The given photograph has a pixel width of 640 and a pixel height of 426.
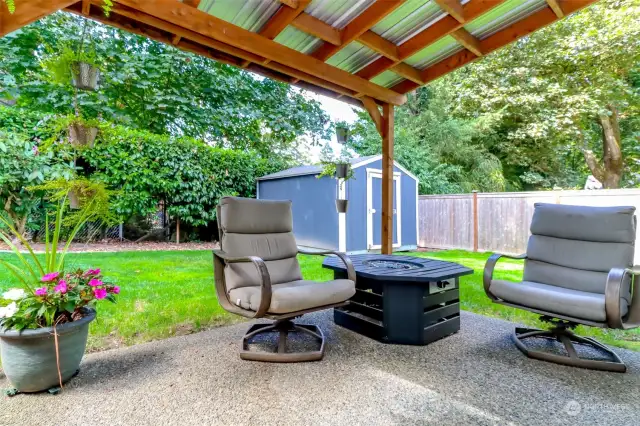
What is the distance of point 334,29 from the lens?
2.82 m

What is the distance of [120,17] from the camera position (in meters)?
2.52

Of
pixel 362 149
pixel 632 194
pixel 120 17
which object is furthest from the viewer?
pixel 362 149

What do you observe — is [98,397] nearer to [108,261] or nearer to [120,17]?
[120,17]

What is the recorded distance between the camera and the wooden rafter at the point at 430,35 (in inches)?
96.3

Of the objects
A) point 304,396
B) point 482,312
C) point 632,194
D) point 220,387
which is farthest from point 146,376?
point 632,194

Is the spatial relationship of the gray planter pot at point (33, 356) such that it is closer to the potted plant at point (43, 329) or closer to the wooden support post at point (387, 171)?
the potted plant at point (43, 329)

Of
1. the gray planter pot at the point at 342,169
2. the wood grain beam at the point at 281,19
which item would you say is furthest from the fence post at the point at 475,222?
the wood grain beam at the point at 281,19

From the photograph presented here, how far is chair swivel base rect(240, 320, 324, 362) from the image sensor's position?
2.10 meters

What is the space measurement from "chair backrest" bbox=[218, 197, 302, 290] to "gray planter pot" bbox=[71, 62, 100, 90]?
1360 mm

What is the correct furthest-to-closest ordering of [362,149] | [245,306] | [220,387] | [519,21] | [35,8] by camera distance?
[362,149] → [519,21] → [245,306] → [220,387] → [35,8]

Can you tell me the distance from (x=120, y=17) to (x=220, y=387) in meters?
2.81

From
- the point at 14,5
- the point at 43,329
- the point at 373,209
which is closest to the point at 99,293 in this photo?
the point at 43,329

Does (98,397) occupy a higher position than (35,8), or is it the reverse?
(35,8)

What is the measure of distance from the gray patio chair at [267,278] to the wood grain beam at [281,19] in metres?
1.43
